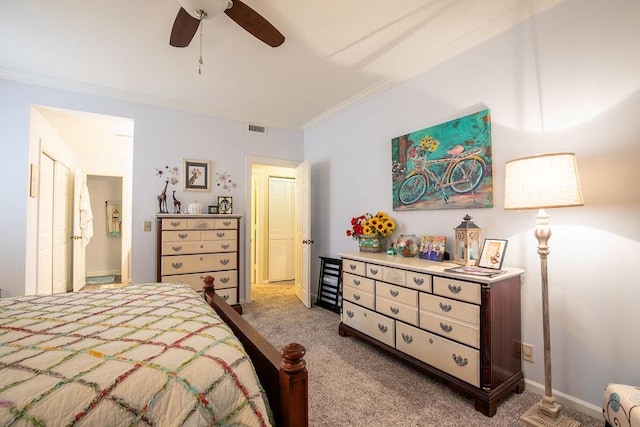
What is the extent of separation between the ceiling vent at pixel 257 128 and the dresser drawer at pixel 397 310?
114 inches

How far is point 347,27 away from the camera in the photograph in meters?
2.20

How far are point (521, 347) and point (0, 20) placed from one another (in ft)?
14.2

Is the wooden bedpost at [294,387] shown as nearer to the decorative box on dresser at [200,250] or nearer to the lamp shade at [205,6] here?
the lamp shade at [205,6]

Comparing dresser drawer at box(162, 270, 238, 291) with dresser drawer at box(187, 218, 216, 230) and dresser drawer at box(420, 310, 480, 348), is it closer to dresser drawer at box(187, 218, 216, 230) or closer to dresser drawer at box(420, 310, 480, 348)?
dresser drawer at box(187, 218, 216, 230)

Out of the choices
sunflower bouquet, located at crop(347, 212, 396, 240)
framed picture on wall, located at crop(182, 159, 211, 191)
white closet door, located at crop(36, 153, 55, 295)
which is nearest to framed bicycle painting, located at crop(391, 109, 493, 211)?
sunflower bouquet, located at crop(347, 212, 396, 240)

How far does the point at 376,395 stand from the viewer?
193 centimetres

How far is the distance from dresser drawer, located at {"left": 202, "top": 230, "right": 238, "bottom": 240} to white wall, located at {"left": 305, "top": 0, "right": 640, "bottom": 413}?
2.44 m

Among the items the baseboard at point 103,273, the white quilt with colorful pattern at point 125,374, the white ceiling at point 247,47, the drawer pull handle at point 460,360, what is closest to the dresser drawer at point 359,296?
the drawer pull handle at point 460,360

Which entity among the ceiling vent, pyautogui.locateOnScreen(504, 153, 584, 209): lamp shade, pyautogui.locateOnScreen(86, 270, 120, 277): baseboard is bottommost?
pyautogui.locateOnScreen(86, 270, 120, 277): baseboard

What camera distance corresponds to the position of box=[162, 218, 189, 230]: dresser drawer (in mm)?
3264

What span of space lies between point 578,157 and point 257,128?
3.55 metres

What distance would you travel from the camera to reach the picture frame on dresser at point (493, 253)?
1.96 metres

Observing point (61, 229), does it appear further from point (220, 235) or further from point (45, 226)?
point (220, 235)

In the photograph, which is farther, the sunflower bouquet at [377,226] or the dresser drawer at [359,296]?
the sunflower bouquet at [377,226]
